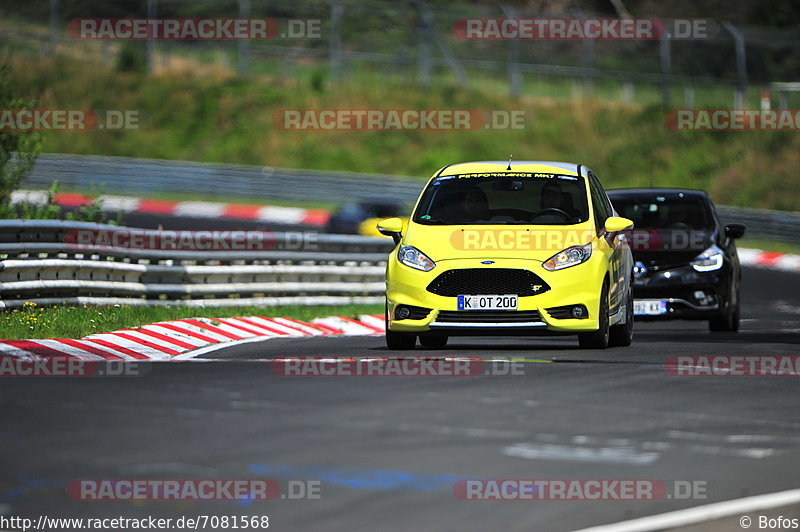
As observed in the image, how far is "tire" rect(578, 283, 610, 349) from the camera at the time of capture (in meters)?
14.0

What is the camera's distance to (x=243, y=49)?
4831 cm

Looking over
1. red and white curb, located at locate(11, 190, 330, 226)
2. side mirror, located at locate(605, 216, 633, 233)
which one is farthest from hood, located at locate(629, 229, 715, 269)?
red and white curb, located at locate(11, 190, 330, 226)

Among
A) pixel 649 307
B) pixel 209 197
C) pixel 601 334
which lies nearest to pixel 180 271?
pixel 649 307

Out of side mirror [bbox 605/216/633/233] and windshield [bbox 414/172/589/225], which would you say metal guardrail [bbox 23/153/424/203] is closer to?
windshield [bbox 414/172/589/225]

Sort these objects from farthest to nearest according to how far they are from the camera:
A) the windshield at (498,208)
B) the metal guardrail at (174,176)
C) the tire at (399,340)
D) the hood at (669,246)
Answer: the metal guardrail at (174,176), the hood at (669,246), the windshield at (498,208), the tire at (399,340)

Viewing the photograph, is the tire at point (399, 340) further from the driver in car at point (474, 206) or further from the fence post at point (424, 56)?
the fence post at point (424, 56)

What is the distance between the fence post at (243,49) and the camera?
4312 cm

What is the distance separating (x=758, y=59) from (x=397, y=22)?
34.2 ft

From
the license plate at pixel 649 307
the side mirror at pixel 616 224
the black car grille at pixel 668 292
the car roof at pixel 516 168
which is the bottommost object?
the license plate at pixel 649 307

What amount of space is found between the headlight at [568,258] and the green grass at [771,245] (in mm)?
23169

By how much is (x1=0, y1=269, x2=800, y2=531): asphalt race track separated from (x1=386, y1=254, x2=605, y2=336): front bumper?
1.22m

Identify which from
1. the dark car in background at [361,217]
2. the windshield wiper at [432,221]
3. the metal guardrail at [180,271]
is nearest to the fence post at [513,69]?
the dark car in background at [361,217]

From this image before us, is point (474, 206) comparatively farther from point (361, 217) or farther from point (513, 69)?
point (513, 69)

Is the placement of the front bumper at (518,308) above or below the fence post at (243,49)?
below
